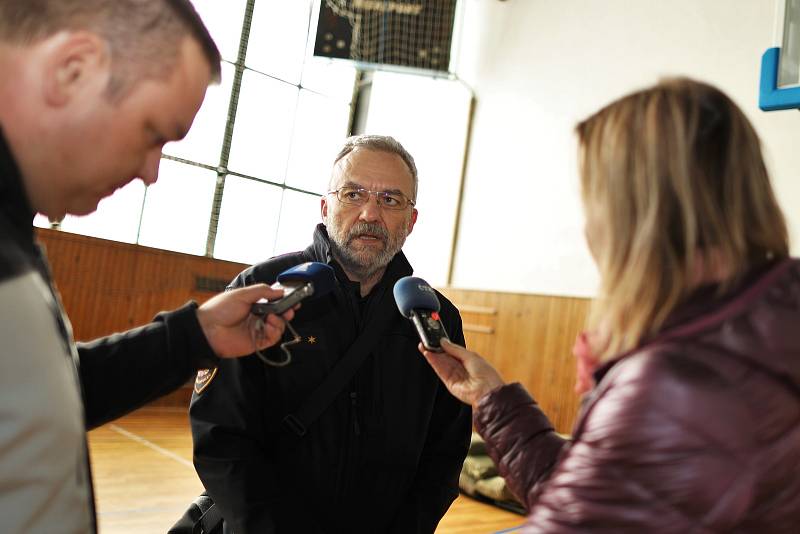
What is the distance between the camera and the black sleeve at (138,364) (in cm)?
132

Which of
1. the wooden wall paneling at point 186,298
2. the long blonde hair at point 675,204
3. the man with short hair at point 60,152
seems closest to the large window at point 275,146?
the wooden wall paneling at point 186,298

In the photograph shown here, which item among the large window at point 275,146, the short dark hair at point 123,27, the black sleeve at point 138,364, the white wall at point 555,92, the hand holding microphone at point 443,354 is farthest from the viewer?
the large window at point 275,146

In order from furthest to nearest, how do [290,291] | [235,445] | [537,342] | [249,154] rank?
[249,154] → [537,342] → [235,445] → [290,291]

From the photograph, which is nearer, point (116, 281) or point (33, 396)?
point (33, 396)

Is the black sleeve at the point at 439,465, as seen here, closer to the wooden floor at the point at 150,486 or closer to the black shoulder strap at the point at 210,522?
the black shoulder strap at the point at 210,522

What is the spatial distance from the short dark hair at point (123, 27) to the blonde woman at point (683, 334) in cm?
67

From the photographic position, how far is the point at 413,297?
5.94ft

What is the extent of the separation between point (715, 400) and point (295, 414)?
50.3 inches

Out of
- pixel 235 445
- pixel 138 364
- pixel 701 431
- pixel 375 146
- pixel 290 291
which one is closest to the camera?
pixel 701 431

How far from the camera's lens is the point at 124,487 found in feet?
13.9

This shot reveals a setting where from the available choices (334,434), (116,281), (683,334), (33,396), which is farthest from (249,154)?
(683,334)

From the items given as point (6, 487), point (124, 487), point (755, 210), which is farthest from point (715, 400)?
point (124, 487)

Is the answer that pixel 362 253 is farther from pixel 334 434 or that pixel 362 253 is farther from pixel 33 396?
pixel 33 396

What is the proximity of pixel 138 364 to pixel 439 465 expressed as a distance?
3.57 ft
